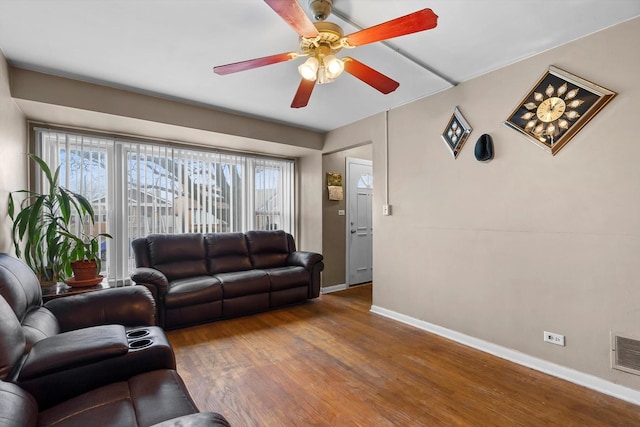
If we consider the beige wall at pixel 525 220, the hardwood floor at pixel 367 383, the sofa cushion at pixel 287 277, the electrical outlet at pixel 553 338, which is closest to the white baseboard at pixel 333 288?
the sofa cushion at pixel 287 277

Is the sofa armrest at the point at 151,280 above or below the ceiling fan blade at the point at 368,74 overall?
below

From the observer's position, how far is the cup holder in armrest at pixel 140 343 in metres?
1.56

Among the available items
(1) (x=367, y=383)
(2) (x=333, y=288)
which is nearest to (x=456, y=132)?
(1) (x=367, y=383)

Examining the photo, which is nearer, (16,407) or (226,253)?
(16,407)

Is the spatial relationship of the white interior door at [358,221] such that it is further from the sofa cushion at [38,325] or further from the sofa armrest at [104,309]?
the sofa cushion at [38,325]

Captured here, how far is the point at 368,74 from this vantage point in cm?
206

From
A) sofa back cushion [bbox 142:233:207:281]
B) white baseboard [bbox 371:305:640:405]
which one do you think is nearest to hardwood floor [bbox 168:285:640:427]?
white baseboard [bbox 371:305:640:405]

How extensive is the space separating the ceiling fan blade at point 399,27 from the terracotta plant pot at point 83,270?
2.96 metres

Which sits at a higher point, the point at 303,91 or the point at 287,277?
the point at 303,91

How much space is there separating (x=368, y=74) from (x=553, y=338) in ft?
8.18

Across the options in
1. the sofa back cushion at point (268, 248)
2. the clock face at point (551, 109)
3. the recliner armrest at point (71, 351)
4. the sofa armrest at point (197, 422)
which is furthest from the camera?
the sofa back cushion at point (268, 248)

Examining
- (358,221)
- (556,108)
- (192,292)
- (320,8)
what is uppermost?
(320,8)

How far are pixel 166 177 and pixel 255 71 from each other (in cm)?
219

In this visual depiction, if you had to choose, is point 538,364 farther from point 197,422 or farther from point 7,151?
point 7,151
